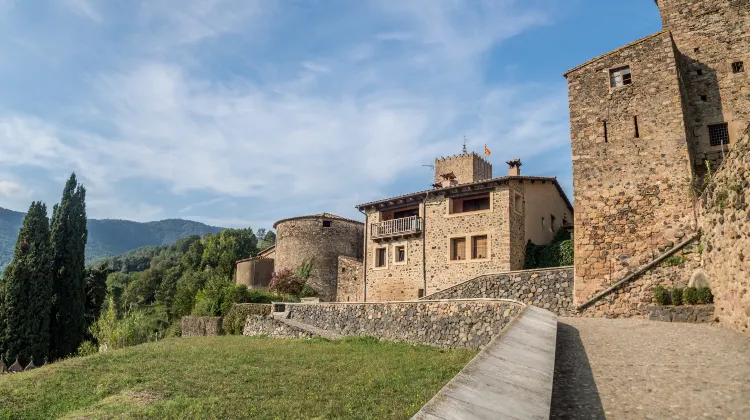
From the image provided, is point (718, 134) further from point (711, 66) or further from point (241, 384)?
point (241, 384)

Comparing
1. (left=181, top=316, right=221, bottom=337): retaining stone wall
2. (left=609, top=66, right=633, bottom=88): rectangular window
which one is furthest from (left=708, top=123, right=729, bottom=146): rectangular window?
(left=181, top=316, right=221, bottom=337): retaining stone wall

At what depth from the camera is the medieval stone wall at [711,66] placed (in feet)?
50.5

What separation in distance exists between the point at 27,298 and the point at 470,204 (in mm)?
25199

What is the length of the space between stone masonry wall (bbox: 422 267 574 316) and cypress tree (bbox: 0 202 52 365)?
22.8m

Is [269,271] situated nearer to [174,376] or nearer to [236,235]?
[236,235]

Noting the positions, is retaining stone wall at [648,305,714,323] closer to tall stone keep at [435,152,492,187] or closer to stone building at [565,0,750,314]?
stone building at [565,0,750,314]

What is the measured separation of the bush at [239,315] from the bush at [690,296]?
17772 millimetres

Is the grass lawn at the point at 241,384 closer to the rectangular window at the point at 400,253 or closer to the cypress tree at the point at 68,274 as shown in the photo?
the rectangular window at the point at 400,253

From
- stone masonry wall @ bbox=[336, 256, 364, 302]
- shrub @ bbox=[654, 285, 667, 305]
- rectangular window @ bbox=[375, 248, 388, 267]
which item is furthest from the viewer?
stone masonry wall @ bbox=[336, 256, 364, 302]

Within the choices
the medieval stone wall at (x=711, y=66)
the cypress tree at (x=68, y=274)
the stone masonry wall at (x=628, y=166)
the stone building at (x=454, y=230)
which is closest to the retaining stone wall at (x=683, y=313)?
the stone masonry wall at (x=628, y=166)

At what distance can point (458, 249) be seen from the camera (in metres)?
25.9

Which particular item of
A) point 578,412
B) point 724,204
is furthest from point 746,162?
point 578,412

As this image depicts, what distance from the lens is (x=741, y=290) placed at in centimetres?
843

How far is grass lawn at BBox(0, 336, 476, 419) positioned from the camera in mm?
7777
